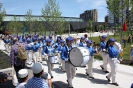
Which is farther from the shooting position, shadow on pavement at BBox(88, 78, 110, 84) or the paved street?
shadow on pavement at BBox(88, 78, 110, 84)

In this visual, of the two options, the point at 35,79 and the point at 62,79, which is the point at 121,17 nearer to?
the point at 62,79

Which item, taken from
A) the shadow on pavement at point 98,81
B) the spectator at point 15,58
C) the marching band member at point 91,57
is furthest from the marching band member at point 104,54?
the spectator at point 15,58

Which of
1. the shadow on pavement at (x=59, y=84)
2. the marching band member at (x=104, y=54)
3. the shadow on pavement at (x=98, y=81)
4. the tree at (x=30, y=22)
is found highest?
the tree at (x=30, y=22)

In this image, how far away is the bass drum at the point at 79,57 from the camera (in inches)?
231

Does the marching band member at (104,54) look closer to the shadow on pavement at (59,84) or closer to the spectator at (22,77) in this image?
the shadow on pavement at (59,84)

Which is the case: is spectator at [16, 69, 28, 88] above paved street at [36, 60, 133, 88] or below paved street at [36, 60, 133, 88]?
above

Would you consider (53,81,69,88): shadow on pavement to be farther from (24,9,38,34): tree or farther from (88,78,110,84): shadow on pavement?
(24,9,38,34): tree

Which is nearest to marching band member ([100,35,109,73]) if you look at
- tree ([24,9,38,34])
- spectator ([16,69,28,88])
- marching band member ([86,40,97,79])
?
marching band member ([86,40,97,79])

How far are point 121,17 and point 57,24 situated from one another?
1322cm

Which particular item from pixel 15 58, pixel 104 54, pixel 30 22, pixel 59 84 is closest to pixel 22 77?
pixel 15 58

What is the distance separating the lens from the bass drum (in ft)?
Answer: 19.3

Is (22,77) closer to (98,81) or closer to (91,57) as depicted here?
(98,81)

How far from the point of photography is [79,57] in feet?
19.5

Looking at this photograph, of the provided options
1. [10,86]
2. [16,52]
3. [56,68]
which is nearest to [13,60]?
[16,52]
